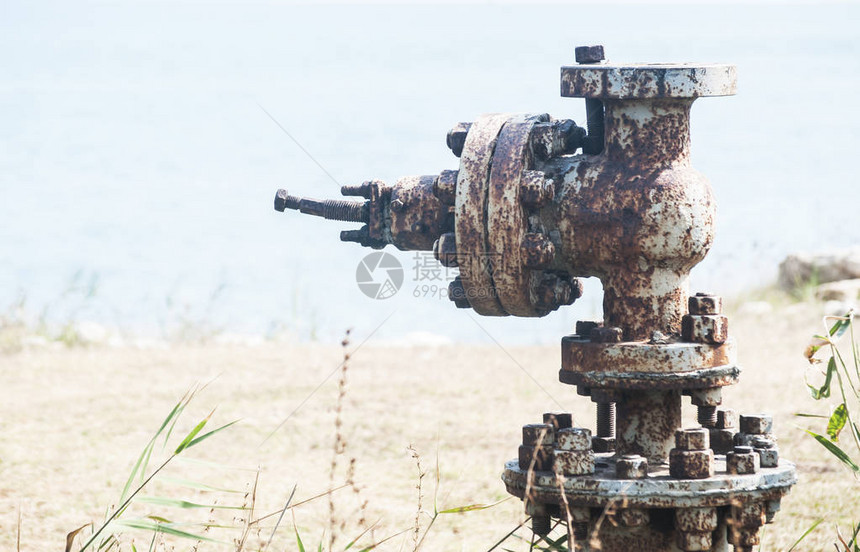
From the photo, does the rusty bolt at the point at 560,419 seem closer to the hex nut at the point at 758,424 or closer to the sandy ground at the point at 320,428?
the hex nut at the point at 758,424

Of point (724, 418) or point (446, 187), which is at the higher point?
point (446, 187)

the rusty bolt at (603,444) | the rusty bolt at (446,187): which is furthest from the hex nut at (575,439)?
the rusty bolt at (446,187)

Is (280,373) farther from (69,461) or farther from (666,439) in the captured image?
(666,439)

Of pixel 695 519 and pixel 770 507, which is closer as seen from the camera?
pixel 695 519

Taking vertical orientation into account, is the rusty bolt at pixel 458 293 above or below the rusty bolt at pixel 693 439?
above

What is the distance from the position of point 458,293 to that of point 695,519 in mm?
766

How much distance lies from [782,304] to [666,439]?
5343 mm

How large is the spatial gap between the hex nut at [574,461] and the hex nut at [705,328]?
0.37 meters

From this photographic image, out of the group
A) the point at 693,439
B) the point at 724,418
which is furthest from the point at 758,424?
the point at 693,439

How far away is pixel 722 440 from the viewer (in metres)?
2.64

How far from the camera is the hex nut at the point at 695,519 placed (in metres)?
2.36

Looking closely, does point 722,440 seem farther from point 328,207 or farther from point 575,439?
point 328,207

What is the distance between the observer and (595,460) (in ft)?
8.37

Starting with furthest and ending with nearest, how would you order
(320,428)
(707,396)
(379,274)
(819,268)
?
(819,268) < (320,428) < (379,274) < (707,396)
